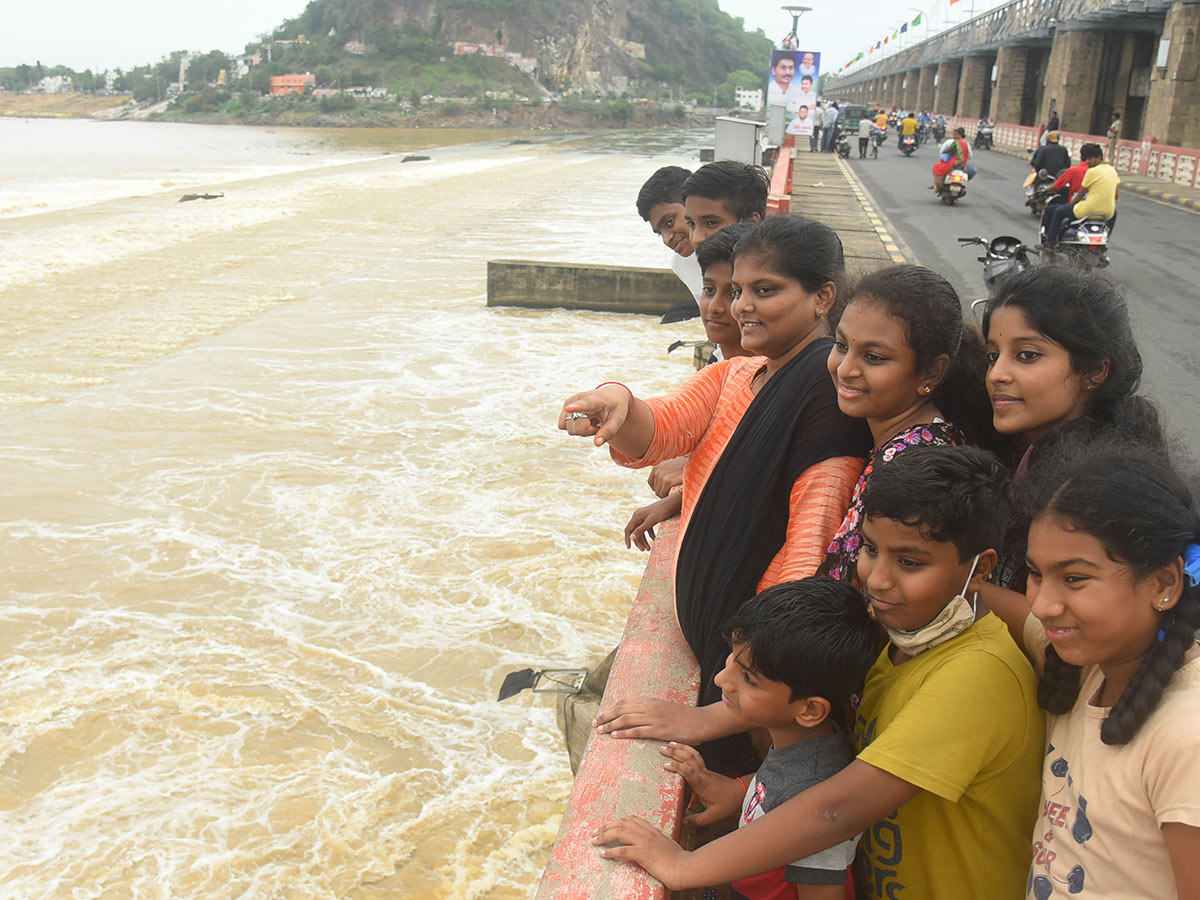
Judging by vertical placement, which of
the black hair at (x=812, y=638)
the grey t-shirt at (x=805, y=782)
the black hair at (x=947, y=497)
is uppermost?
the black hair at (x=947, y=497)

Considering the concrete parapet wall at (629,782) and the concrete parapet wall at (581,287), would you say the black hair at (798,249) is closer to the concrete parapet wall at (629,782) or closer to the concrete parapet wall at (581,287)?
the concrete parapet wall at (629,782)

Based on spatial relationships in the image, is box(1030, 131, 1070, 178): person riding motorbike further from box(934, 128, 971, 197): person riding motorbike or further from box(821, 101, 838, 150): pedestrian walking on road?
box(821, 101, 838, 150): pedestrian walking on road

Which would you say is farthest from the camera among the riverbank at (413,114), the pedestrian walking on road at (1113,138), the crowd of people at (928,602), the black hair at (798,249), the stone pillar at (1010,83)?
the riverbank at (413,114)

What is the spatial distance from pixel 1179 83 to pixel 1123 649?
27.7 metres

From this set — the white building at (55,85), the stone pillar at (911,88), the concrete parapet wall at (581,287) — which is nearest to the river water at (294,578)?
the concrete parapet wall at (581,287)

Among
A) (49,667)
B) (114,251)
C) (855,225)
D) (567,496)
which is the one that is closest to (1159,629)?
(49,667)

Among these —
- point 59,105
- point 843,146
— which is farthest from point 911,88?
point 59,105

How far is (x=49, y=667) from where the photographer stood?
211 inches

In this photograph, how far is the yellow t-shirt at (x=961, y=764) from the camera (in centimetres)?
173

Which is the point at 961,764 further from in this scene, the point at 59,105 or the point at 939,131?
the point at 59,105

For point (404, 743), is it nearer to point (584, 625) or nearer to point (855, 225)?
point (584, 625)

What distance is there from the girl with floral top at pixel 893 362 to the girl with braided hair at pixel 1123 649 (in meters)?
0.43

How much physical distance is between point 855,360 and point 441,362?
9661mm

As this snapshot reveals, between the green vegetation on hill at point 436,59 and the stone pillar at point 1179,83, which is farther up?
the green vegetation on hill at point 436,59
